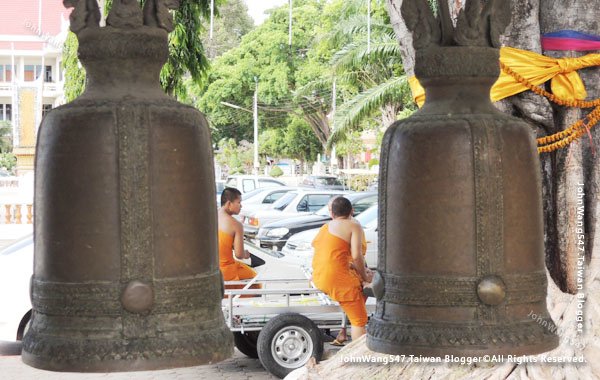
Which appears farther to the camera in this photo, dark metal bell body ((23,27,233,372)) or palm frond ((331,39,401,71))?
palm frond ((331,39,401,71))

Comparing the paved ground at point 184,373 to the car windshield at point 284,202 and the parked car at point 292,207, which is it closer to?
the parked car at point 292,207

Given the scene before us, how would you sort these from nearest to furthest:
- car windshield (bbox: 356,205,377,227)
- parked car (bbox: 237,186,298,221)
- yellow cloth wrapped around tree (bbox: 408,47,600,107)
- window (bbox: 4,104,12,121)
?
yellow cloth wrapped around tree (bbox: 408,47,600,107) < car windshield (bbox: 356,205,377,227) < parked car (bbox: 237,186,298,221) < window (bbox: 4,104,12,121)

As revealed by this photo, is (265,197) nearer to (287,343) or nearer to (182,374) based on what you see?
(182,374)

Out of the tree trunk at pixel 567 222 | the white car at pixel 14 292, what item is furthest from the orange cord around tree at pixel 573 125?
the white car at pixel 14 292

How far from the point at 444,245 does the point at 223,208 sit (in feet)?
22.0

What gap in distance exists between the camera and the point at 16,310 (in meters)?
9.37

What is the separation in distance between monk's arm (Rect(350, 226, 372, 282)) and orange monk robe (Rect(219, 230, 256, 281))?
45.1 inches

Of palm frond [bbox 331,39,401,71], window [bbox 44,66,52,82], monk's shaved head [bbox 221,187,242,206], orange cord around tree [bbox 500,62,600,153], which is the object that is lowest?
monk's shaved head [bbox 221,187,242,206]

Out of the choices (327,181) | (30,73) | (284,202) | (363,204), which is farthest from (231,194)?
(30,73)

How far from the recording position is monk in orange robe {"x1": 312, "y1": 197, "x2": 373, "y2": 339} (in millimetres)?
8664

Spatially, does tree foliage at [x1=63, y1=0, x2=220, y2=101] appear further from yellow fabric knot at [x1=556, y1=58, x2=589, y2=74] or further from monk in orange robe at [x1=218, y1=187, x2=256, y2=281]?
yellow fabric knot at [x1=556, y1=58, x2=589, y2=74]

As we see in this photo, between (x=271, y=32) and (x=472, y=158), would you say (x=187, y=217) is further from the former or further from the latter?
(x=271, y=32)

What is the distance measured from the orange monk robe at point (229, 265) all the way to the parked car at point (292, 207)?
10725mm

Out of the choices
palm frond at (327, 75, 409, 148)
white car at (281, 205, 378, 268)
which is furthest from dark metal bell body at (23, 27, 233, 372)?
palm frond at (327, 75, 409, 148)
